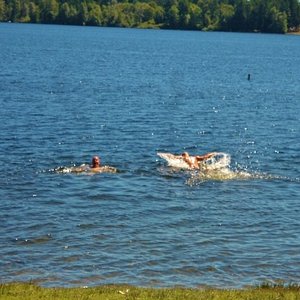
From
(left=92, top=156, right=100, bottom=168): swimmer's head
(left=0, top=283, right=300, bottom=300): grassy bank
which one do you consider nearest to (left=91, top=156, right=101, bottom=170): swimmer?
(left=92, top=156, right=100, bottom=168): swimmer's head

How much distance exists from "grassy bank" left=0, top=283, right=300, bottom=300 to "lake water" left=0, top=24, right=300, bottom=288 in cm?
247

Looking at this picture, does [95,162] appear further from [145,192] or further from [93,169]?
[145,192]

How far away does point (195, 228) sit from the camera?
29.7 metres

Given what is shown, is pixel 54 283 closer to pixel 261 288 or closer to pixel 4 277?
pixel 4 277

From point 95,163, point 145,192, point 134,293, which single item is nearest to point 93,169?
point 95,163

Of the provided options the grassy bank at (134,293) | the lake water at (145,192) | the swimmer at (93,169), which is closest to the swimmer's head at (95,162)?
the swimmer at (93,169)

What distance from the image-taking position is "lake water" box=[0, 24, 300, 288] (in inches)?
992

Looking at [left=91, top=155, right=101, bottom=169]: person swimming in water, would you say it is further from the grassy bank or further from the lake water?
the grassy bank

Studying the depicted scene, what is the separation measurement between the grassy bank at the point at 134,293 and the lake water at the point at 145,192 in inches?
97.4

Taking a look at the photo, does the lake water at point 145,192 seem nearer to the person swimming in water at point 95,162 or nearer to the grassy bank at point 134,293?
the person swimming in water at point 95,162

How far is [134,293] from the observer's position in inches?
787

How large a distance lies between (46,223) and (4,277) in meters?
6.43

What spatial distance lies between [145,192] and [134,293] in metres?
15.6

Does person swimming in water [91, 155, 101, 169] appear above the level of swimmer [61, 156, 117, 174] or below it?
above
